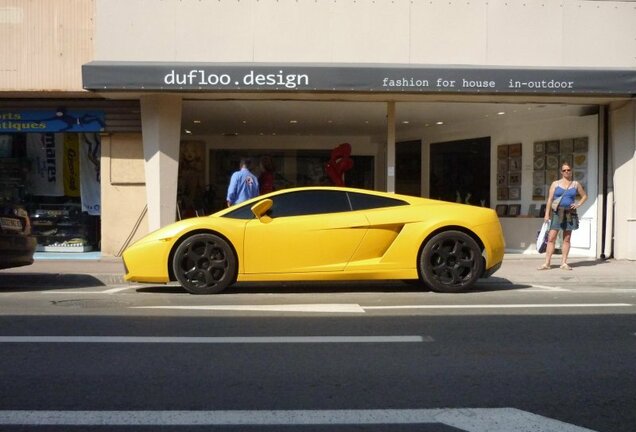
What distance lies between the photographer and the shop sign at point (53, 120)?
13281mm

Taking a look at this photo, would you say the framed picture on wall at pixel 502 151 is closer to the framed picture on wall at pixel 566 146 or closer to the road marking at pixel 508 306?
the framed picture on wall at pixel 566 146

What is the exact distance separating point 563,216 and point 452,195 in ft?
20.3

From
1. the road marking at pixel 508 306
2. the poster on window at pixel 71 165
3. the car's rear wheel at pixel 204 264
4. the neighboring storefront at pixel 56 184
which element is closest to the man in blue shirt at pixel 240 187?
the neighboring storefront at pixel 56 184

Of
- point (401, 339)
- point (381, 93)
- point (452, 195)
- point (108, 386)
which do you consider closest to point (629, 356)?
point (401, 339)

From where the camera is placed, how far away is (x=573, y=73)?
1198cm

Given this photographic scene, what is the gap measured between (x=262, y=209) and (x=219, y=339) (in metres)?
3.01

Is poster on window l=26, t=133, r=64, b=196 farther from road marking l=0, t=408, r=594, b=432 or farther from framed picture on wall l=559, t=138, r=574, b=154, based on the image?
road marking l=0, t=408, r=594, b=432

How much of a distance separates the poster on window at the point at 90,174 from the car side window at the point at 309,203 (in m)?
6.23

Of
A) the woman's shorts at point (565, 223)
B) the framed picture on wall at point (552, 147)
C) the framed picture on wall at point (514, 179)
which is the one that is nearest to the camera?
the woman's shorts at point (565, 223)

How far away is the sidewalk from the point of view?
10727mm

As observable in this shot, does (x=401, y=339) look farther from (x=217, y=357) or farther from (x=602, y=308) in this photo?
(x=602, y=308)

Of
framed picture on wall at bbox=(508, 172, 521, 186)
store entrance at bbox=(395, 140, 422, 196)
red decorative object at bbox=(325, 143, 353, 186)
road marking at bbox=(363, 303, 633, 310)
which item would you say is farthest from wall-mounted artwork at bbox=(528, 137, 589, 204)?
road marking at bbox=(363, 303, 633, 310)

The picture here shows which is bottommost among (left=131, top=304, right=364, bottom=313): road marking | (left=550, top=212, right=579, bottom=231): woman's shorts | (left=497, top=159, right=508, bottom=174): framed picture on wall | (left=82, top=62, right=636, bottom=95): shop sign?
(left=131, top=304, right=364, bottom=313): road marking

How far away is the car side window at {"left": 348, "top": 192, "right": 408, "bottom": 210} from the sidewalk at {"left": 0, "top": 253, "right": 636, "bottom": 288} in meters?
2.27
